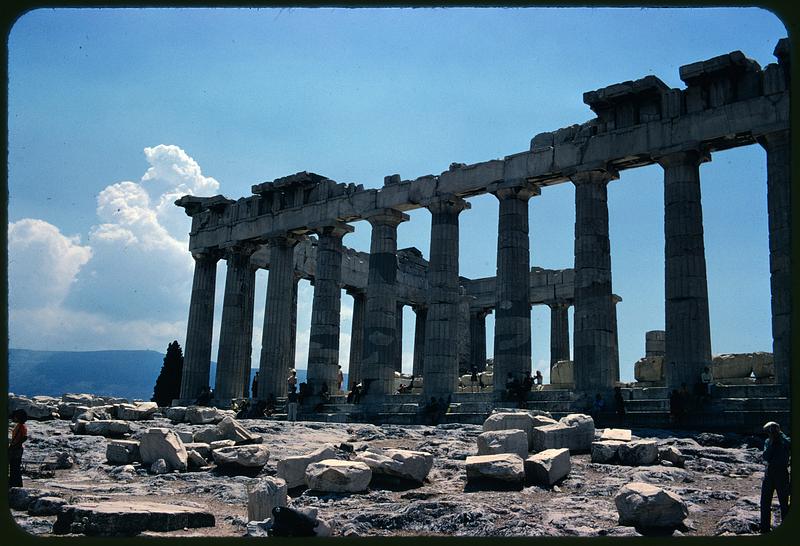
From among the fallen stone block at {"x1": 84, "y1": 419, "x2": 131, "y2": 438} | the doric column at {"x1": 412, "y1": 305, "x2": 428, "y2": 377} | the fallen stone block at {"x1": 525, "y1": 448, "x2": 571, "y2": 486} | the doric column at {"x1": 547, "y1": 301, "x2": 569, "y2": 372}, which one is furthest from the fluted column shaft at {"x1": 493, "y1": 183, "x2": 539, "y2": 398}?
the doric column at {"x1": 412, "y1": 305, "x2": 428, "y2": 377}

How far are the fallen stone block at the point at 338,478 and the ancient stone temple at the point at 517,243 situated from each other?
536 inches

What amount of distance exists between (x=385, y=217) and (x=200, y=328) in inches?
489

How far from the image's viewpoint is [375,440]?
853 inches

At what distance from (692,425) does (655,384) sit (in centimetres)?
956

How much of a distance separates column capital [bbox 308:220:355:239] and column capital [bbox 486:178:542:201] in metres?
8.25

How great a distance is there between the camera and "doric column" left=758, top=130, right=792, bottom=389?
22672 millimetres

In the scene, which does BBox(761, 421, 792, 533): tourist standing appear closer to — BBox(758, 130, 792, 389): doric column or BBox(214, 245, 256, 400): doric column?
BBox(758, 130, 792, 389): doric column

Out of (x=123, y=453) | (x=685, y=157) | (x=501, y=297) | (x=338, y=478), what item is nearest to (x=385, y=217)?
(x=501, y=297)

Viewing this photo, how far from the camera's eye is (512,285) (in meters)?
29.2

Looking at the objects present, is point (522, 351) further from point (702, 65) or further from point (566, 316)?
point (566, 316)

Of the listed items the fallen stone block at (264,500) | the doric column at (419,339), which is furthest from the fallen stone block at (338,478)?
the doric column at (419,339)

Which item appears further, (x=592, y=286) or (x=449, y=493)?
(x=592, y=286)

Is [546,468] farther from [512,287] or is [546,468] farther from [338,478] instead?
[512,287]

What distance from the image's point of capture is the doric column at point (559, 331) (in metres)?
44.2
